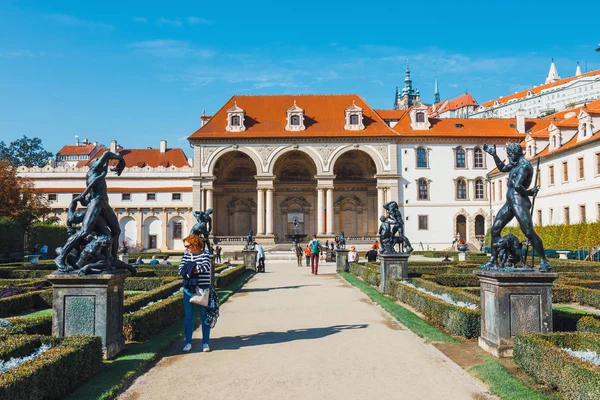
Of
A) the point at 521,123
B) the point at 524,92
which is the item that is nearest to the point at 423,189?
the point at 521,123

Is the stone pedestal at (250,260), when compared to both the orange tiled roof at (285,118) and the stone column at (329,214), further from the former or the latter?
the orange tiled roof at (285,118)

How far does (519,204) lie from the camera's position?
7.84 metres

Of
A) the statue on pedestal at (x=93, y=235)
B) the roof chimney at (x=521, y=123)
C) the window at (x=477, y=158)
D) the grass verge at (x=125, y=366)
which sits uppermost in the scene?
the roof chimney at (x=521, y=123)

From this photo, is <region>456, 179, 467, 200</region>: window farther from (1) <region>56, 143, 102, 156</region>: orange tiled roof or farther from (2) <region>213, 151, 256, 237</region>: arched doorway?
(1) <region>56, 143, 102, 156</region>: orange tiled roof

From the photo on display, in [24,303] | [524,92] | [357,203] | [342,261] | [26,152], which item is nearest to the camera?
[24,303]

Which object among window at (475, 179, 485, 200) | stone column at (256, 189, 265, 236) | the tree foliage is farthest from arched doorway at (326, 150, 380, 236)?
the tree foliage

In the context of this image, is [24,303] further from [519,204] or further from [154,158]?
[154,158]

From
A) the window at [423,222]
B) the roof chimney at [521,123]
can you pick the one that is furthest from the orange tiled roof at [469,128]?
the window at [423,222]

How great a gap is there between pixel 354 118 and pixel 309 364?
4325cm

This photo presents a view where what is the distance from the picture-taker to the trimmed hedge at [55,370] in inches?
190

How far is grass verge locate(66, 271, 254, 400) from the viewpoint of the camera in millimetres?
5848

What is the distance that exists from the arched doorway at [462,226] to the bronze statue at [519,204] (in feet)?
141

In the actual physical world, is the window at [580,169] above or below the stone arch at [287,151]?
below

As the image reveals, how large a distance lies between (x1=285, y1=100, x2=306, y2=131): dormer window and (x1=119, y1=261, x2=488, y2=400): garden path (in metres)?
37.6
